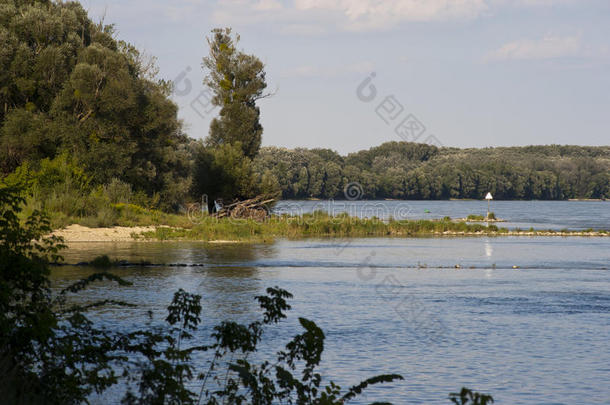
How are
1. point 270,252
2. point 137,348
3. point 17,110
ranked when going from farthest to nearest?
point 17,110 < point 270,252 < point 137,348

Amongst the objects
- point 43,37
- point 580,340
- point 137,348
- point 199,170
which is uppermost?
point 43,37

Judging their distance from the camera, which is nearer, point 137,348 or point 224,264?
point 137,348

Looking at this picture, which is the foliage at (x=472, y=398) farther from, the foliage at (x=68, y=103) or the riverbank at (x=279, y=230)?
the foliage at (x=68, y=103)

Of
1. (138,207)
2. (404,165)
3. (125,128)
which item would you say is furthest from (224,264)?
(404,165)

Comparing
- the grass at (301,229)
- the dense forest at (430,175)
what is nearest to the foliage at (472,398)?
the grass at (301,229)

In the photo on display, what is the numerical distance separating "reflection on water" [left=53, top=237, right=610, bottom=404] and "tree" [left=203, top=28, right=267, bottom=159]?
61.8 feet

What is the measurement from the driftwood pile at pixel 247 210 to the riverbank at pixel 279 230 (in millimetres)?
1018

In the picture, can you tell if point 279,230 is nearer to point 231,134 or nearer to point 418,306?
point 231,134

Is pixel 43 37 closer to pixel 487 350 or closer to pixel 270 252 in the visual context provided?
pixel 270 252

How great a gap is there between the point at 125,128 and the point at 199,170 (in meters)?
8.37

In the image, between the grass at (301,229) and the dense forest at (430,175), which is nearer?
the grass at (301,229)

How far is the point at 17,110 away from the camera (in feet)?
148

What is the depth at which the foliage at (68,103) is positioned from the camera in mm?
44750

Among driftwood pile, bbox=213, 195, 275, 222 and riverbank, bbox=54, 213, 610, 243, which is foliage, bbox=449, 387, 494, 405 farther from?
driftwood pile, bbox=213, 195, 275, 222
